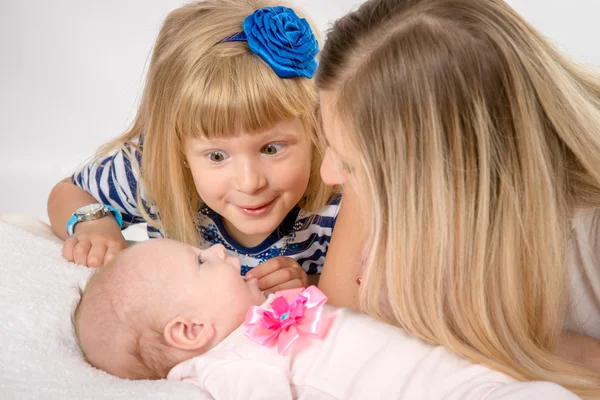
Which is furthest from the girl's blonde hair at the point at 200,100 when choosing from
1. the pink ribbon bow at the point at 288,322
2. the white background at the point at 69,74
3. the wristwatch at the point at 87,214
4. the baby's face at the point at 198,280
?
the white background at the point at 69,74

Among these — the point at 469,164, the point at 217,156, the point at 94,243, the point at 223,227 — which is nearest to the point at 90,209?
the point at 94,243

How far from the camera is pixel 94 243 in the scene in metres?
1.94

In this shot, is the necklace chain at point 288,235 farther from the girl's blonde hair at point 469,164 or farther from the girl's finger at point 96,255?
the girl's blonde hair at point 469,164

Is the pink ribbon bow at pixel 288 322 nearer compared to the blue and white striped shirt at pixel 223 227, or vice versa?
→ the pink ribbon bow at pixel 288 322

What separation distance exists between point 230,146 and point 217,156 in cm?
7

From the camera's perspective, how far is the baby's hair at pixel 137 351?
4.84 feet

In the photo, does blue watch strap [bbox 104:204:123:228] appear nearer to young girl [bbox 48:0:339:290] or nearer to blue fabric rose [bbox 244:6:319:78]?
young girl [bbox 48:0:339:290]

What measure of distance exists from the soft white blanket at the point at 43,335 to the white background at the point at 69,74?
1461 millimetres

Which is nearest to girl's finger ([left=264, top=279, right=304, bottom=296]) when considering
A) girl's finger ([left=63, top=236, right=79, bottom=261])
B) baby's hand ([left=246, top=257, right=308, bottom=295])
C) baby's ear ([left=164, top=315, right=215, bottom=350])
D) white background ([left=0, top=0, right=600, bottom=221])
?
baby's hand ([left=246, top=257, right=308, bottom=295])

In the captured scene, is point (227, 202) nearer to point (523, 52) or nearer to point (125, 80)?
point (523, 52)

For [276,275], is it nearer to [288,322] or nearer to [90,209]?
[288,322]

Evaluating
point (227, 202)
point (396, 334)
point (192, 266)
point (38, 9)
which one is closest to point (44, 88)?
point (38, 9)

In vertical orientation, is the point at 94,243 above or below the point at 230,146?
below

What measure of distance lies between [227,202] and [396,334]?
2.11 ft
